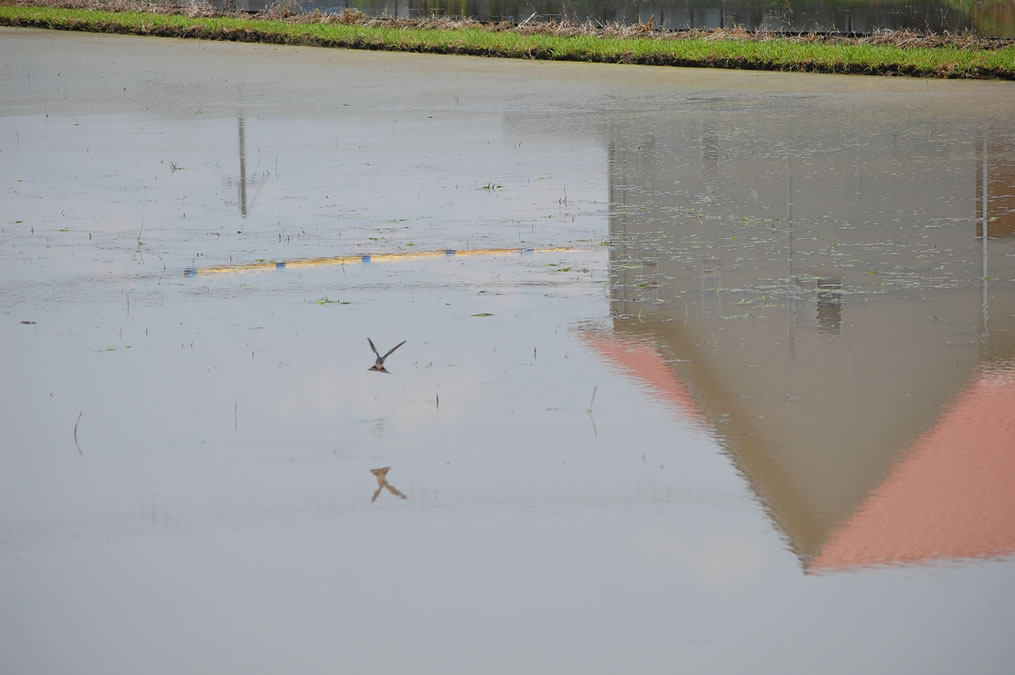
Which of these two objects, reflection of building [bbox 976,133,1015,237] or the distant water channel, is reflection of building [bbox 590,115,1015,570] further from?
the distant water channel

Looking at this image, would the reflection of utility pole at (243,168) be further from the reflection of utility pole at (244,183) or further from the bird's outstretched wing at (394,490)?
the bird's outstretched wing at (394,490)

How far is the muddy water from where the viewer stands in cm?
388

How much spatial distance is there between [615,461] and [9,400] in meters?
2.31

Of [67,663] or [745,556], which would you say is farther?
[745,556]

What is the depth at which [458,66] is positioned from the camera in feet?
73.3

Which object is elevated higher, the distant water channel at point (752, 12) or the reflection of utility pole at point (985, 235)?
the distant water channel at point (752, 12)

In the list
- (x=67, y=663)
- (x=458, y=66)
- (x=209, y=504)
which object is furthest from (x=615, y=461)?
(x=458, y=66)

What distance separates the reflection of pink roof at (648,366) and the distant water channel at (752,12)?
17.2m

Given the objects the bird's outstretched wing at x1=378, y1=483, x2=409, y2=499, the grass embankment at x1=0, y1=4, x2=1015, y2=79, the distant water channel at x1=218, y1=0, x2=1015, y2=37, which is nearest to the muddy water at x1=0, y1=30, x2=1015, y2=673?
the bird's outstretched wing at x1=378, y1=483, x2=409, y2=499

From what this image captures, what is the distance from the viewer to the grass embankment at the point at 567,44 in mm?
20531

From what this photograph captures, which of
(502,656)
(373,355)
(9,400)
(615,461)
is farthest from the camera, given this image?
(373,355)

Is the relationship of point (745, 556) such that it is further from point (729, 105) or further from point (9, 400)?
point (729, 105)

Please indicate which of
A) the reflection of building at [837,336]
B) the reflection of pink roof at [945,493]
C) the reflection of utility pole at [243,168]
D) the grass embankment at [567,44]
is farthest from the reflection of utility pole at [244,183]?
the grass embankment at [567,44]

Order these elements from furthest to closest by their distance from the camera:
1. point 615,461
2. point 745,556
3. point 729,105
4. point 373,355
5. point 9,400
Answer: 1. point 729,105
2. point 373,355
3. point 9,400
4. point 615,461
5. point 745,556
